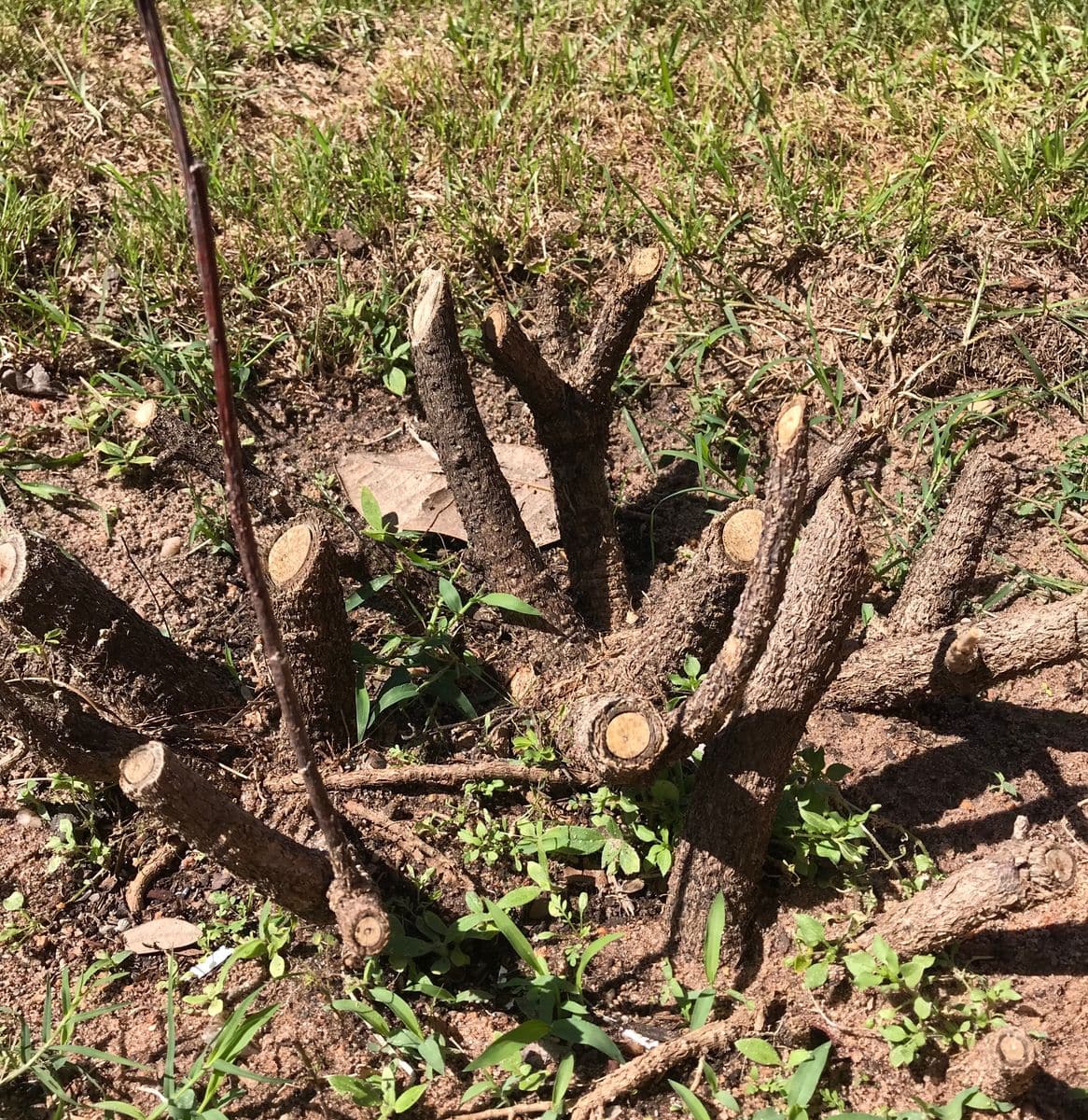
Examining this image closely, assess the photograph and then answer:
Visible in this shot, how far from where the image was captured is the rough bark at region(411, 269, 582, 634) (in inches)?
109

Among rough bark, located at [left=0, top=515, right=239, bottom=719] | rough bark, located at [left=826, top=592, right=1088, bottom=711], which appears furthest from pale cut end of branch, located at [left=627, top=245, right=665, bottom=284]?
rough bark, located at [left=0, top=515, right=239, bottom=719]

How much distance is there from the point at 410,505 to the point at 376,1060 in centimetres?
161

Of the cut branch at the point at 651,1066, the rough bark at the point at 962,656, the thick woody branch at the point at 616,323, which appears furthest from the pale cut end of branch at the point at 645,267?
the cut branch at the point at 651,1066

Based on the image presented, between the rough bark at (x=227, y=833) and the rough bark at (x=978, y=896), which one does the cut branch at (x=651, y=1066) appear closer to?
the rough bark at (x=978, y=896)

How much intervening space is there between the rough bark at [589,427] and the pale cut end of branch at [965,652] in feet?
2.97

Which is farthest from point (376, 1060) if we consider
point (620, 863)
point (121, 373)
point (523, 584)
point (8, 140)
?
point (8, 140)

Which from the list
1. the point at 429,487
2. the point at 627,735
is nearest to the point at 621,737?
the point at 627,735

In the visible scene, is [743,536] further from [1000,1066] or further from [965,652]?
[1000,1066]

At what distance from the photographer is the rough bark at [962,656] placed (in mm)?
2621

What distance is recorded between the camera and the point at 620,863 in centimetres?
260

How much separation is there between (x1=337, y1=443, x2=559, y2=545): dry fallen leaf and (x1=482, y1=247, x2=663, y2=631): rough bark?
18 centimetres

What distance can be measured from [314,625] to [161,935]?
0.81 m

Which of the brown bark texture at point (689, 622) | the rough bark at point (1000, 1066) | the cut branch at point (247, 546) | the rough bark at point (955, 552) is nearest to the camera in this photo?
the cut branch at point (247, 546)

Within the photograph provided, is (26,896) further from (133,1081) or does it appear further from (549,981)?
(549,981)
